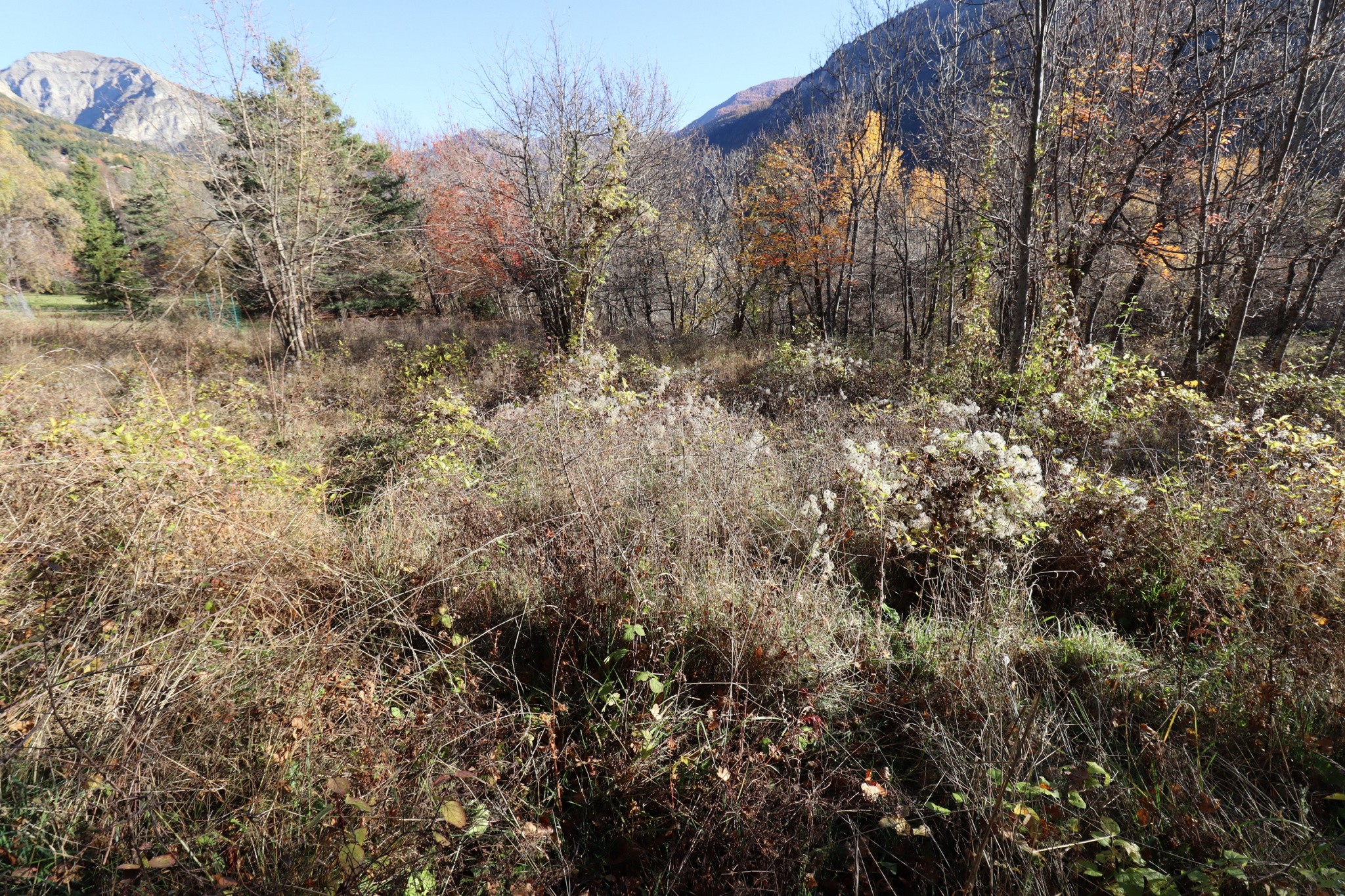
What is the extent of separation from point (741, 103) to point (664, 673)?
111m

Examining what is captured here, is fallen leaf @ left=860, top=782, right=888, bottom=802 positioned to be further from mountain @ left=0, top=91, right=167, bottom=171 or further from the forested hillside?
mountain @ left=0, top=91, right=167, bottom=171

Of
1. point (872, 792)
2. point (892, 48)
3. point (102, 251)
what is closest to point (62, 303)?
point (102, 251)

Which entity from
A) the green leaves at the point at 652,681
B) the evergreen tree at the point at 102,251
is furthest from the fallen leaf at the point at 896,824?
the evergreen tree at the point at 102,251

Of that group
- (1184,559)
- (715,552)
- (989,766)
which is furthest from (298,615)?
(1184,559)

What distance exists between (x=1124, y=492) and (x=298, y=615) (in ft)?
15.9

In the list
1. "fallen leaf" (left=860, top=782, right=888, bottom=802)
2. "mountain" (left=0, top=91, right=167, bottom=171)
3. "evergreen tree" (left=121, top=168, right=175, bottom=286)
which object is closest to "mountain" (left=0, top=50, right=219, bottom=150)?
"mountain" (left=0, top=91, right=167, bottom=171)

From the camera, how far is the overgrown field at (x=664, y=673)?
69.2 inches

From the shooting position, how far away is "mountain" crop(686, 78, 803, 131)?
8019 cm

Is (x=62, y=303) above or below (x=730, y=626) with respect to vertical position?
above

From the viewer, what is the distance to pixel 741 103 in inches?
3698

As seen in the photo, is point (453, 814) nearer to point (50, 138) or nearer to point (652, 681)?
point (652, 681)

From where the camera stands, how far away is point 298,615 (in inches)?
105

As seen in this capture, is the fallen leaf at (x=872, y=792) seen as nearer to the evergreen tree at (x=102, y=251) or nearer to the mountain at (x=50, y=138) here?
the evergreen tree at (x=102, y=251)

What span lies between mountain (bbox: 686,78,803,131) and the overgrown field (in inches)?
3428
